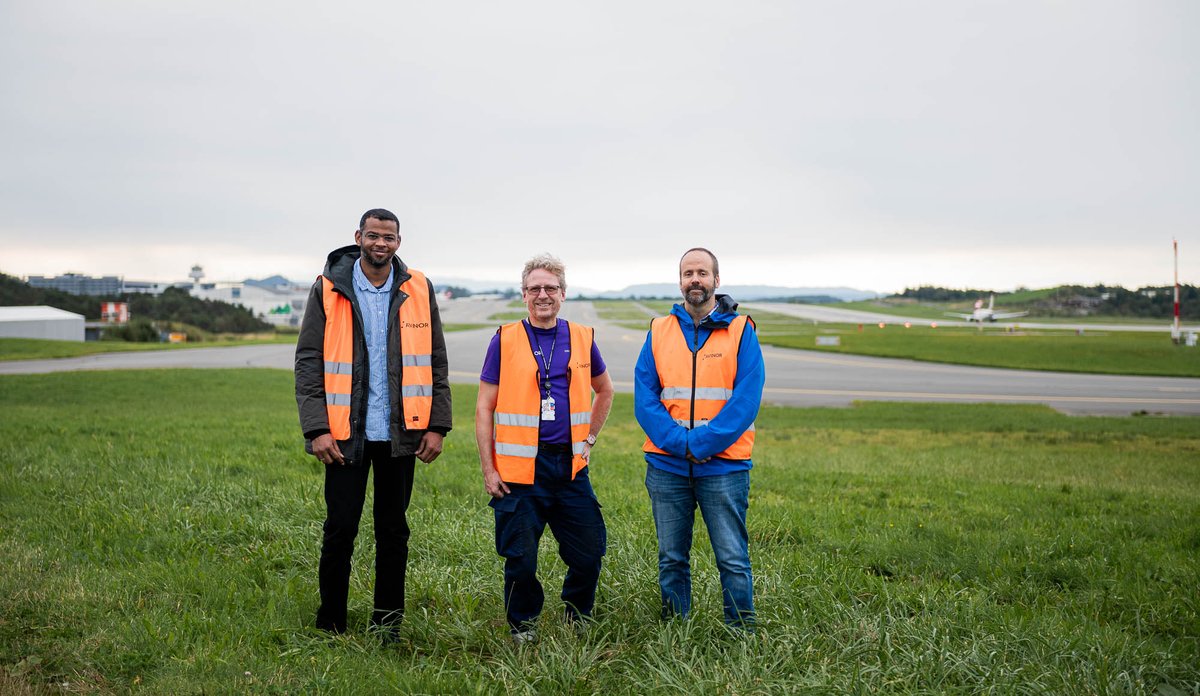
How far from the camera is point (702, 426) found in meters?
3.99

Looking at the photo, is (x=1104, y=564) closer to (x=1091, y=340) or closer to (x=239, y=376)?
(x=239, y=376)

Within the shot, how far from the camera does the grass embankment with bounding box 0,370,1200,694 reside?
11.7ft

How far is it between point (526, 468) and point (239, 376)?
2480 centimetres

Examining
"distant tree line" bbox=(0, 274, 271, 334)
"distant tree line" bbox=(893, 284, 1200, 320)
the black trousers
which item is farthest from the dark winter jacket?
"distant tree line" bbox=(893, 284, 1200, 320)

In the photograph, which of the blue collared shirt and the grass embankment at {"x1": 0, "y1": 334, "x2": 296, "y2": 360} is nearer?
the blue collared shirt

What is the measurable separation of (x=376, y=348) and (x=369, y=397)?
0.28 meters

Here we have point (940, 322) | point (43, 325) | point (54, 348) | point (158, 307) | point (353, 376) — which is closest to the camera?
point (353, 376)

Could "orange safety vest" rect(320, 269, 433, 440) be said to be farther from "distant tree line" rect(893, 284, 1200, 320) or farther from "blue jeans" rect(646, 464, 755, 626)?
"distant tree line" rect(893, 284, 1200, 320)

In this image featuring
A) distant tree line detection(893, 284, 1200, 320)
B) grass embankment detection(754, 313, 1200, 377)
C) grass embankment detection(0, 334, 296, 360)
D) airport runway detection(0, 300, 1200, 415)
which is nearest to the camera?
airport runway detection(0, 300, 1200, 415)

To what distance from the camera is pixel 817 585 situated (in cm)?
495

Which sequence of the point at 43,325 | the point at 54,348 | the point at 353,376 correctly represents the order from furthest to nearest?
the point at 43,325
the point at 54,348
the point at 353,376

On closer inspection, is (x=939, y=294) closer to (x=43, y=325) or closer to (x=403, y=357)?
(x=43, y=325)

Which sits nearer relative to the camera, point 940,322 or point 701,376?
point 701,376

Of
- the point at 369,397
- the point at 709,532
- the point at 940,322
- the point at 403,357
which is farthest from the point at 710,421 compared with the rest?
the point at 940,322
